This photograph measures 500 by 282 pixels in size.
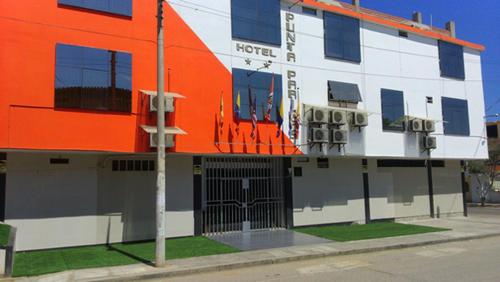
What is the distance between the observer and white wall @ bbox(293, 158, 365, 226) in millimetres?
19797

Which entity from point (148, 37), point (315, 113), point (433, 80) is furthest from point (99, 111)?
point (433, 80)

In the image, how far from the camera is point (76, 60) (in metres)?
13.8

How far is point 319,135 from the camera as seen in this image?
59.9 ft

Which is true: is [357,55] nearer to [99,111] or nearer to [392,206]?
[392,206]

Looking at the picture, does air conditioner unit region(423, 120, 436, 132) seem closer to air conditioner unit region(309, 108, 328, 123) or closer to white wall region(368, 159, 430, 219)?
white wall region(368, 159, 430, 219)

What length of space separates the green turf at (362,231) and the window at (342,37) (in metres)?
7.28

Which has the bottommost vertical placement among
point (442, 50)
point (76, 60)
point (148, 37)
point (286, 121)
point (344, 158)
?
point (344, 158)

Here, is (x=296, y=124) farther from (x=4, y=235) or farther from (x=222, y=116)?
(x=4, y=235)

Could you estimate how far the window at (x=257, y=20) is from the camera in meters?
17.3

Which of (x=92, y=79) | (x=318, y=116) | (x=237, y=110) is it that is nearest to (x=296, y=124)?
(x=318, y=116)

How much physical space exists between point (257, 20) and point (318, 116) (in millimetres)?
4399

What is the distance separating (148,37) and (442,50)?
1610 centimetres

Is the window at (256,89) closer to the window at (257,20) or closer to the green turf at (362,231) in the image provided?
the window at (257,20)

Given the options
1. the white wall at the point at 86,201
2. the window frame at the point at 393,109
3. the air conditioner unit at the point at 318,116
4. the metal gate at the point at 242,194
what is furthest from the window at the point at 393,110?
the white wall at the point at 86,201
